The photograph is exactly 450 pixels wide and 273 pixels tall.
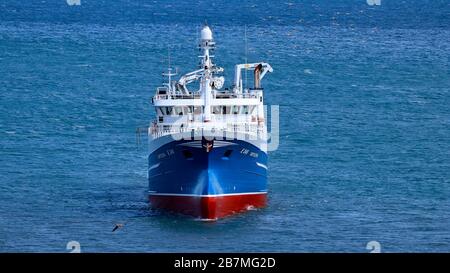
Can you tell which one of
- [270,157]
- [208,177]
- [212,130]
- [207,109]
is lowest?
[270,157]

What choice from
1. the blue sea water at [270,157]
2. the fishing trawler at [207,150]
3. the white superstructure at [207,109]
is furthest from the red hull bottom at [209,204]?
the white superstructure at [207,109]

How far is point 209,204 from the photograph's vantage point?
10794cm

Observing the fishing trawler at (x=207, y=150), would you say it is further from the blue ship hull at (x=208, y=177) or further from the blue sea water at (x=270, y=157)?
the blue sea water at (x=270, y=157)

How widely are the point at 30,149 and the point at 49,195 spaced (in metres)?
19.0

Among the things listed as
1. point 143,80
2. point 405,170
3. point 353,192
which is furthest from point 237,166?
point 143,80

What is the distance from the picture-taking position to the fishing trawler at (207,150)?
108m

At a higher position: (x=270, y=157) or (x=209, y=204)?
(x=209, y=204)

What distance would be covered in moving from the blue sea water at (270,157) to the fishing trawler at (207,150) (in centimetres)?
165

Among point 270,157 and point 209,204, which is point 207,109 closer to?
point 209,204

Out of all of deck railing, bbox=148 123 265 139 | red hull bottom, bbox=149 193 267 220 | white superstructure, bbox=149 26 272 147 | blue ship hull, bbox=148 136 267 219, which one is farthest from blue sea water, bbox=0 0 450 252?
white superstructure, bbox=149 26 272 147

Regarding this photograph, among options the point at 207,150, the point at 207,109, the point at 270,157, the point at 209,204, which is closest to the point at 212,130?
the point at 207,150

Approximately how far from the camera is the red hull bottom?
108 m

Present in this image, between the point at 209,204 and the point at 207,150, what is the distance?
3.59 metres

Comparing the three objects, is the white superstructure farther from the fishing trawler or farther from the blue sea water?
the blue sea water
